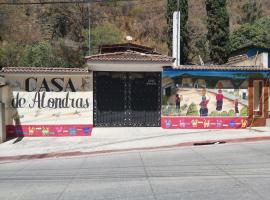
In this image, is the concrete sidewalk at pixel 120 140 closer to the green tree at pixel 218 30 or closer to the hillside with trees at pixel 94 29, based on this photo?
the green tree at pixel 218 30

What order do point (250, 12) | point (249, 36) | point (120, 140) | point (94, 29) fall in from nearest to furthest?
point (120, 140), point (249, 36), point (94, 29), point (250, 12)

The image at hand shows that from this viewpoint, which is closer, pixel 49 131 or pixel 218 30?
pixel 49 131

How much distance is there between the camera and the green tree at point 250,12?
62094 mm

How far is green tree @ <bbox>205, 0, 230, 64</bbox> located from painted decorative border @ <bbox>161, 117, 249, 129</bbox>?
12.3m

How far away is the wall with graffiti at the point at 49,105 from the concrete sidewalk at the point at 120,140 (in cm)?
62

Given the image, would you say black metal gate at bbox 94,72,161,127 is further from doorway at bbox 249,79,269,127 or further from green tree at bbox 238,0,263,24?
green tree at bbox 238,0,263,24

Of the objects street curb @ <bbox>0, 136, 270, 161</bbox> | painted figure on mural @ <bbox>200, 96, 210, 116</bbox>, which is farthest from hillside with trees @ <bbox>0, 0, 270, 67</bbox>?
street curb @ <bbox>0, 136, 270, 161</bbox>

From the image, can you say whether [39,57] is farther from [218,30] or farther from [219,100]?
[219,100]

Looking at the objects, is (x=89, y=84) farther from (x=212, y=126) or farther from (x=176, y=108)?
(x=212, y=126)

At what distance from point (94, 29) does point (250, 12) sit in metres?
23.5

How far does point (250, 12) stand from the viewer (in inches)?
2462

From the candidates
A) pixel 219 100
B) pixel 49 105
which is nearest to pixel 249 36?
pixel 219 100

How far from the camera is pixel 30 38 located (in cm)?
4997

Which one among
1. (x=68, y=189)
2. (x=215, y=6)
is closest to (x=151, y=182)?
(x=68, y=189)
